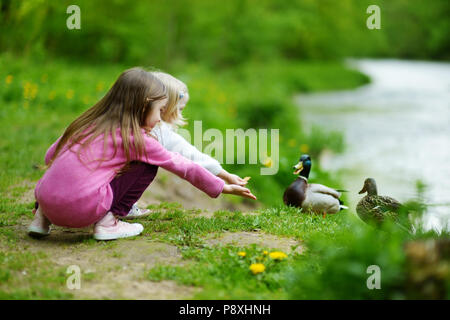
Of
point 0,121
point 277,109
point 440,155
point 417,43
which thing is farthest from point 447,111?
point 417,43

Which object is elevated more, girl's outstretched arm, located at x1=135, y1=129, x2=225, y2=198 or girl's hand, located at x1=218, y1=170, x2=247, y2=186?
girl's outstretched arm, located at x1=135, y1=129, x2=225, y2=198

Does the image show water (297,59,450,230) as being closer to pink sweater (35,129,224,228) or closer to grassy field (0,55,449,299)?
grassy field (0,55,449,299)

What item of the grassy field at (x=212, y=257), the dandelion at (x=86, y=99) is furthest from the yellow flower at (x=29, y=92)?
the grassy field at (x=212, y=257)

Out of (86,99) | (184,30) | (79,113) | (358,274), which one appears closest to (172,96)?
(358,274)

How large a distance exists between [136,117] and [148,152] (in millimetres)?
239

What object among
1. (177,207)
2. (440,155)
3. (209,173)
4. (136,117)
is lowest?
(440,155)

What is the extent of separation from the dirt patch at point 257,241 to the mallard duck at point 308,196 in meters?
0.64

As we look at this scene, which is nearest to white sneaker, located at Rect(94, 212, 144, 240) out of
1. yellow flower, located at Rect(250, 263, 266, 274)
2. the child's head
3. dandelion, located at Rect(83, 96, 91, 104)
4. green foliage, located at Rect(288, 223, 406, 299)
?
the child's head

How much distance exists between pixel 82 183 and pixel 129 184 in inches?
15.7

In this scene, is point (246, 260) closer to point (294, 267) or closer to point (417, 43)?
point (294, 267)

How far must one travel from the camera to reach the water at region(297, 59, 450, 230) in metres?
8.48

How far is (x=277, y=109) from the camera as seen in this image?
11.8m

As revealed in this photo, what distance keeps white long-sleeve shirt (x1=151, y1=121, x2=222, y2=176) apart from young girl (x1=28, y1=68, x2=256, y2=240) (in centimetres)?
30

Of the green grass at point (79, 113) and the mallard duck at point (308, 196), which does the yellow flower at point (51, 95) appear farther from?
the mallard duck at point (308, 196)
